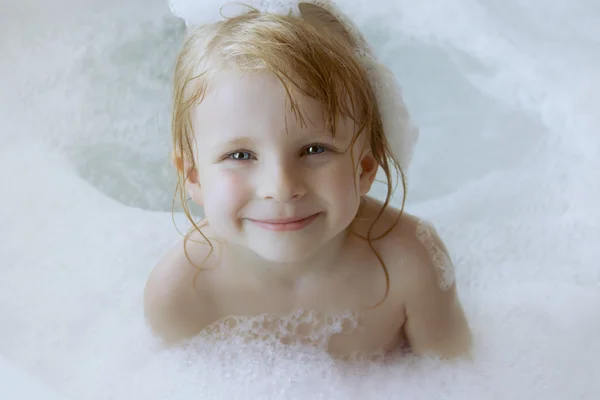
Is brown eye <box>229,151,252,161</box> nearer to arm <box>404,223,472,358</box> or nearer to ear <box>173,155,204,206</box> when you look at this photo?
ear <box>173,155,204,206</box>

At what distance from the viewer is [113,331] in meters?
1.32

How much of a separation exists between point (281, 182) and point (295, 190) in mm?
23

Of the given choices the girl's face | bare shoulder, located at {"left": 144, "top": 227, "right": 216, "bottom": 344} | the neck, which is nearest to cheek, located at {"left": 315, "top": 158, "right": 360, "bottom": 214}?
the girl's face

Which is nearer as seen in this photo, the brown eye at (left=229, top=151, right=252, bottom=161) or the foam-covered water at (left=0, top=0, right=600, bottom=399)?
the brown eye at (left=229, top=151, right=252, bottom=161)

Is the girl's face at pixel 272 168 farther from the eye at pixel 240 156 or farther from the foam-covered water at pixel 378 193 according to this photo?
the foam-covered water at pixel 378 193

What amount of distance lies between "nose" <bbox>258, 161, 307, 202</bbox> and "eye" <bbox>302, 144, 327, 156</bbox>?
0.07 feet

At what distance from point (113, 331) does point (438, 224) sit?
69cm

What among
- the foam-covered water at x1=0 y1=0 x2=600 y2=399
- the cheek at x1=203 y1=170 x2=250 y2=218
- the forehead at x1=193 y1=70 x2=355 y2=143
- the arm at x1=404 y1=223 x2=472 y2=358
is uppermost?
the forehead at x1=193 y1=70 x2=355 y2=143

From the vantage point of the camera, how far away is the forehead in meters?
0.84

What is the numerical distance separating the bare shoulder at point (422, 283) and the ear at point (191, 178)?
0.90ft

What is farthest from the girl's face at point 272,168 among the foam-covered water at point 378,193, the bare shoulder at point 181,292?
the foam-covered water at point 378,193

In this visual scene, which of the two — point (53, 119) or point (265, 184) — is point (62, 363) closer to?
point (265, 184)

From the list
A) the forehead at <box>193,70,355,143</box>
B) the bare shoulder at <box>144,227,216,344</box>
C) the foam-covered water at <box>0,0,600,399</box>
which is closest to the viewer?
the forehead at <box>193,70,355,143</box>

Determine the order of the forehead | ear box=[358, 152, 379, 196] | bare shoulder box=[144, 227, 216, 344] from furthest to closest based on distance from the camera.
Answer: bare shoulder box=[144, 227, 216, 344] → ear box=[358, 152, 379, 196] → the forehead
